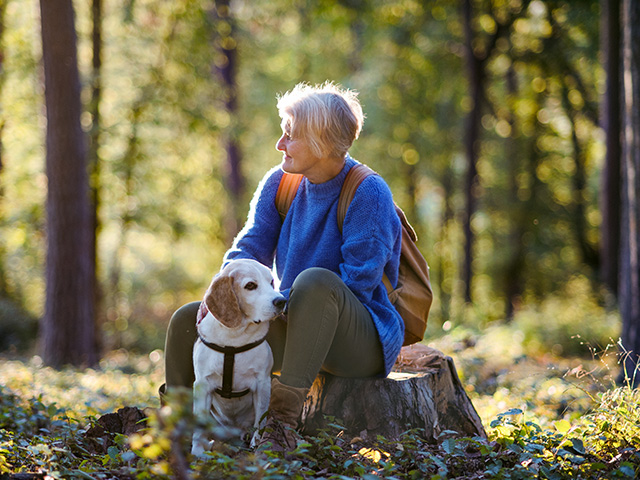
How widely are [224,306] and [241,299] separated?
92mm

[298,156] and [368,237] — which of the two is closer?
[368,237]

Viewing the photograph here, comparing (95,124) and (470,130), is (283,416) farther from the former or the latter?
(470,130)

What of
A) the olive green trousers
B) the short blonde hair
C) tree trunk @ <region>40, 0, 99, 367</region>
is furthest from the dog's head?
tree trunk @ <region>40, 0, 99, 367</region>

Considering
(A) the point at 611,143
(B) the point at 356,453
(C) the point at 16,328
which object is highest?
(A) the point at 611,143

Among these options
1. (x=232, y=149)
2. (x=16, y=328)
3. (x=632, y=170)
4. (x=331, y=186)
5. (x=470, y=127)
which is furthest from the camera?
(x=232, y=149)

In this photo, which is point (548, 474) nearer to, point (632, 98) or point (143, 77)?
point (632, 98)

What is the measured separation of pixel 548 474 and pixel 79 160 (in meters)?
7.65

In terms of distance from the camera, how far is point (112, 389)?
652 centimetres

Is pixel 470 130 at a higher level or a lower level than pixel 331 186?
higher

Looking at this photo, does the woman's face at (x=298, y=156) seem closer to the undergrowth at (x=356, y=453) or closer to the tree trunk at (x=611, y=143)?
the undergrowth at (x=356, y=453)

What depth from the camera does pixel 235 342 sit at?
321cm

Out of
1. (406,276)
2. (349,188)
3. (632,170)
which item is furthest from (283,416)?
(632,170)

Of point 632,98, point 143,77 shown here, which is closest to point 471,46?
point 143,77

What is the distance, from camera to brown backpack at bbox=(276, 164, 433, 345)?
3623 mm
